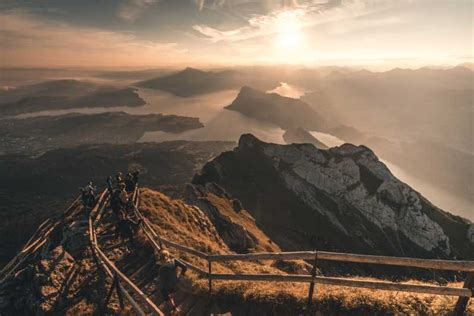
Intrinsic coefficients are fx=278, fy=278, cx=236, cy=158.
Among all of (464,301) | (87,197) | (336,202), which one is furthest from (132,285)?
(336,202)

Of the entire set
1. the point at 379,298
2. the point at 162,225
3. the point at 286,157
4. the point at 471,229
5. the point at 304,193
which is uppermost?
the point at 379,298

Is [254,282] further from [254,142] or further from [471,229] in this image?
[471,229]

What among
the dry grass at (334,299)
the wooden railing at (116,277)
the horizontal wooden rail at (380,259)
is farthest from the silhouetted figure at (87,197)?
the horizontal wooden rail at (380,259)

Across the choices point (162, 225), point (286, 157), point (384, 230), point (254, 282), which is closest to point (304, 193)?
point (286, 157)

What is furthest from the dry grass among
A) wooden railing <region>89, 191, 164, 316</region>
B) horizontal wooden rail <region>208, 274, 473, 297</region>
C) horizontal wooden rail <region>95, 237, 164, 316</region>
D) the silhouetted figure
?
the silhouetted figure

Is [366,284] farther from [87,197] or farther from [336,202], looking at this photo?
[336,202]
